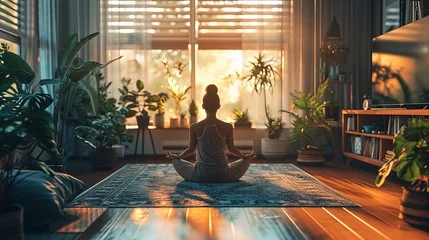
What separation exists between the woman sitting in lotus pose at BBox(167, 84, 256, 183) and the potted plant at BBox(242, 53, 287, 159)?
6.94ft

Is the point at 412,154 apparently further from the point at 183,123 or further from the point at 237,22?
the point at 237,22

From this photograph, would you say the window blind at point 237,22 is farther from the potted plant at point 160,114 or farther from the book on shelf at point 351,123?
the book on shelf at point 351,123

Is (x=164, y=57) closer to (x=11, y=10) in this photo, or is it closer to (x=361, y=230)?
(x=11, y=10)

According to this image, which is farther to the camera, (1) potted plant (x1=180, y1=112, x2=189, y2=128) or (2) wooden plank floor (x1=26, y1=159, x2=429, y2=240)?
(1) potted plant (x1=180, y1=112, x2=189, y2=128)

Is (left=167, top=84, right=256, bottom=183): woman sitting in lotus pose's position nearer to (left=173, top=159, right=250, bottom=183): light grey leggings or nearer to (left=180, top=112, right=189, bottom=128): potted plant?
(left=173, top=159, right=250, bottom=183): light grey leggings

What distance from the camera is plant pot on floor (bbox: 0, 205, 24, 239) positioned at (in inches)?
71.2

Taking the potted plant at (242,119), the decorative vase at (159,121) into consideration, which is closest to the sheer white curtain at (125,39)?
the decorative vase at (159,121)

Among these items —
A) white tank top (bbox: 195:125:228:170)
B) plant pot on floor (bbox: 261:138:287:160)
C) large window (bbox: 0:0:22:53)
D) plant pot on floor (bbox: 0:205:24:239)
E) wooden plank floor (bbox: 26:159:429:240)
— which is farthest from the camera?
plant pot on floor (bbox: 261:138:287:160)

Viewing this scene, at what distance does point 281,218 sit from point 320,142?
10.7 feet

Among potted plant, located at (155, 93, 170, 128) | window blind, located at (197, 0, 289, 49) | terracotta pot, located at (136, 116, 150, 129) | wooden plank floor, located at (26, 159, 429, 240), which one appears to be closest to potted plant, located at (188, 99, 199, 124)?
potted plant, located at (155, 93, 170, 128)

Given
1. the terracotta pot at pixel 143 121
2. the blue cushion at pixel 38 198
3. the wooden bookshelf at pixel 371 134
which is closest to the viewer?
the blue cushion at pixel 38 198

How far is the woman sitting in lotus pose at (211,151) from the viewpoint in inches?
150

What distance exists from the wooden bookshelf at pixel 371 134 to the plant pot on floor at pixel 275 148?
0.83 m

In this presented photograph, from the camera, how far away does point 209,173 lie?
3.82 m
